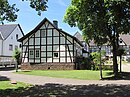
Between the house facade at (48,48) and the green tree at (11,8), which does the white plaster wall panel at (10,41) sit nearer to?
the house facade at (48,48)

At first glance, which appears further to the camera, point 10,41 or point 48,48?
point 10,41

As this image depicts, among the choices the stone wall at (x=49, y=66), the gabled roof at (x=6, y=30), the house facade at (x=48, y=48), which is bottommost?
the stone wall at (x=49, y=66)

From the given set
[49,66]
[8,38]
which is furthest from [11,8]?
[8,38]

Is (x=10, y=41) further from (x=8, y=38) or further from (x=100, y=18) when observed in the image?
(x=100, y=18)

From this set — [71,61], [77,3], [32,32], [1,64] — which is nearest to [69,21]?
[77,3]

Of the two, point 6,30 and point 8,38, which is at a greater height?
point 6,30

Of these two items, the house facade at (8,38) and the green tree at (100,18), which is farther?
the house facade at (8,38)

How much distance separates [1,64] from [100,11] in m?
26.3

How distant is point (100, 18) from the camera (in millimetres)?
25188

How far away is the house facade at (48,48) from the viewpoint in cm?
3906

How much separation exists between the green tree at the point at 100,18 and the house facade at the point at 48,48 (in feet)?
33.2

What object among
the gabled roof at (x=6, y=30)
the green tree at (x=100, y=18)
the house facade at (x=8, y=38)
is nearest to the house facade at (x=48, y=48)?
the green tree at (x=100, y=18)

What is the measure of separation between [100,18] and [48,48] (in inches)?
657

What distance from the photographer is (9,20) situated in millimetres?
16750
